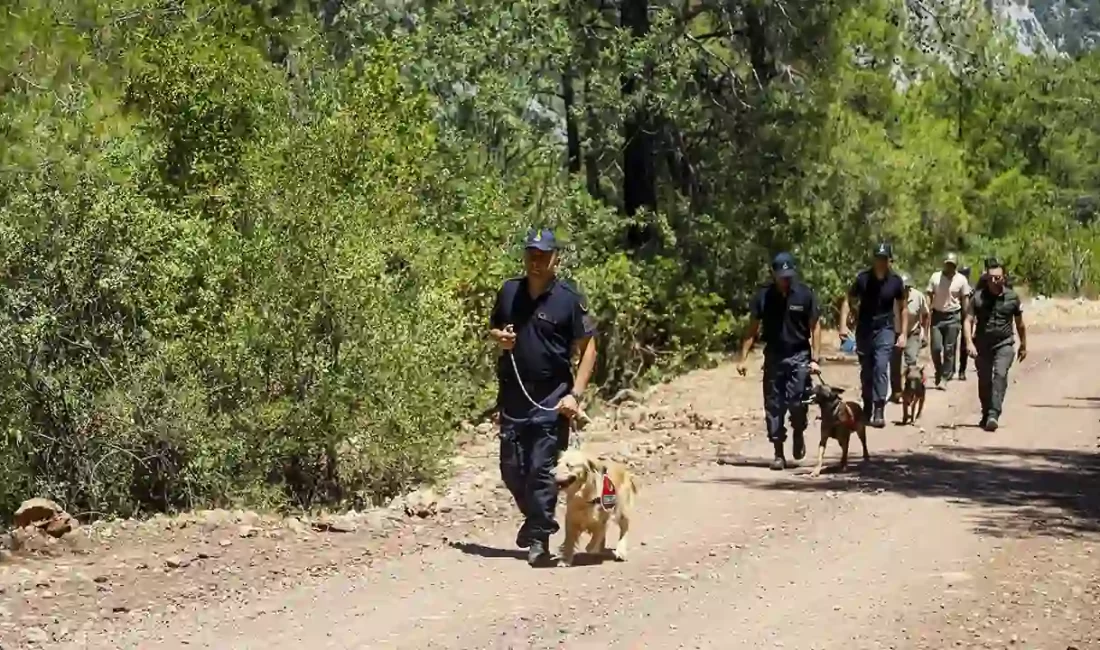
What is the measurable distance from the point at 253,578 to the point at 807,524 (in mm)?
4190

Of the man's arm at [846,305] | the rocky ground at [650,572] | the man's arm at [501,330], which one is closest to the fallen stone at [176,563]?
the rocky ground at [650,572]

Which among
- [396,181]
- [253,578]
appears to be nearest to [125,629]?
[253,578]

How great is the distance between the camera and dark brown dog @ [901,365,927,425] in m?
19.2

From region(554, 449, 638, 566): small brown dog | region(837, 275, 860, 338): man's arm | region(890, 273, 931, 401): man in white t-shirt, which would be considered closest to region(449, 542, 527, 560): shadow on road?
region(554, 449, 638, 566): small brown dog

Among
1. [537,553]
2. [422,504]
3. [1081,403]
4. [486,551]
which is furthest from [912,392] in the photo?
[537,553]

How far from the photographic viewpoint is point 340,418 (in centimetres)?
1428

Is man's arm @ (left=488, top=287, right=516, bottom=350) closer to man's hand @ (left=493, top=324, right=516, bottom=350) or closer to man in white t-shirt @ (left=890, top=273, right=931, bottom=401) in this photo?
man's hand @ (left=493, top=324, right=516, bottom=350)

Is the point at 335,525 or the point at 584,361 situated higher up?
the point at 584,361

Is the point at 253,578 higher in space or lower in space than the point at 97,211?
lower

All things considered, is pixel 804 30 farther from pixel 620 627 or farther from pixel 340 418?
pixel 620 627

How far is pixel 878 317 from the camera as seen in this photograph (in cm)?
1853

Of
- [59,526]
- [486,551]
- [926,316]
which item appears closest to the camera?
[486,551]

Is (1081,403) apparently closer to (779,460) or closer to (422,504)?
(779,460)

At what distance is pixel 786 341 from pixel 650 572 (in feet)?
17.6
